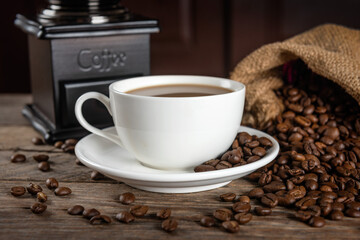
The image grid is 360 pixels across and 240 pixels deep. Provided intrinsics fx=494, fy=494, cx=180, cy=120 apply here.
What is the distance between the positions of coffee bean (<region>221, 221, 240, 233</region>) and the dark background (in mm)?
1930

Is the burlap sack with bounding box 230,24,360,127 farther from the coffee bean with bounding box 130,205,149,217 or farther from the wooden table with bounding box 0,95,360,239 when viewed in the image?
the coffee bean with bounding box 130,205,149,217

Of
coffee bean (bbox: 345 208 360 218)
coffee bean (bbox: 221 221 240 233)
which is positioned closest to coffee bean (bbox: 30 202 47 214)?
coffee bean (bbox: 221 221 240 233)

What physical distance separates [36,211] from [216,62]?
6.63 feet

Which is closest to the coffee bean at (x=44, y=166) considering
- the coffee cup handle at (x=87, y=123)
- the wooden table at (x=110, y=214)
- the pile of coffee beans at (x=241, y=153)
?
the wooden table at (x=110, y=214)

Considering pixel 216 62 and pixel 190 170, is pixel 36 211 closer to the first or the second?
pixel 190 170

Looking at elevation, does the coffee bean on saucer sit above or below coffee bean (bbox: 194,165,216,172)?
below

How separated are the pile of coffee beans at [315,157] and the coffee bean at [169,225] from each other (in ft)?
0.52

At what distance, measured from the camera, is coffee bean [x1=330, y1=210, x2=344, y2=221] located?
866 millimetres

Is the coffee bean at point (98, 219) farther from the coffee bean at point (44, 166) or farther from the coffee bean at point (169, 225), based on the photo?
the coffee bean at point (44, 166)

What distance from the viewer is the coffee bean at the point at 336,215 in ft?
2.84

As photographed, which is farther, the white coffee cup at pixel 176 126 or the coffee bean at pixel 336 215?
the white coffee cup at pixel 176 126

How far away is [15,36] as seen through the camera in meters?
2.82

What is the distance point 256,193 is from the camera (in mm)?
959

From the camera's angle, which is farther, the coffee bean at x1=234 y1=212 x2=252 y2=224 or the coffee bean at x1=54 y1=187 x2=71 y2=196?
the coffee bean at x1=54 y1=187 x2=71 y2=196
